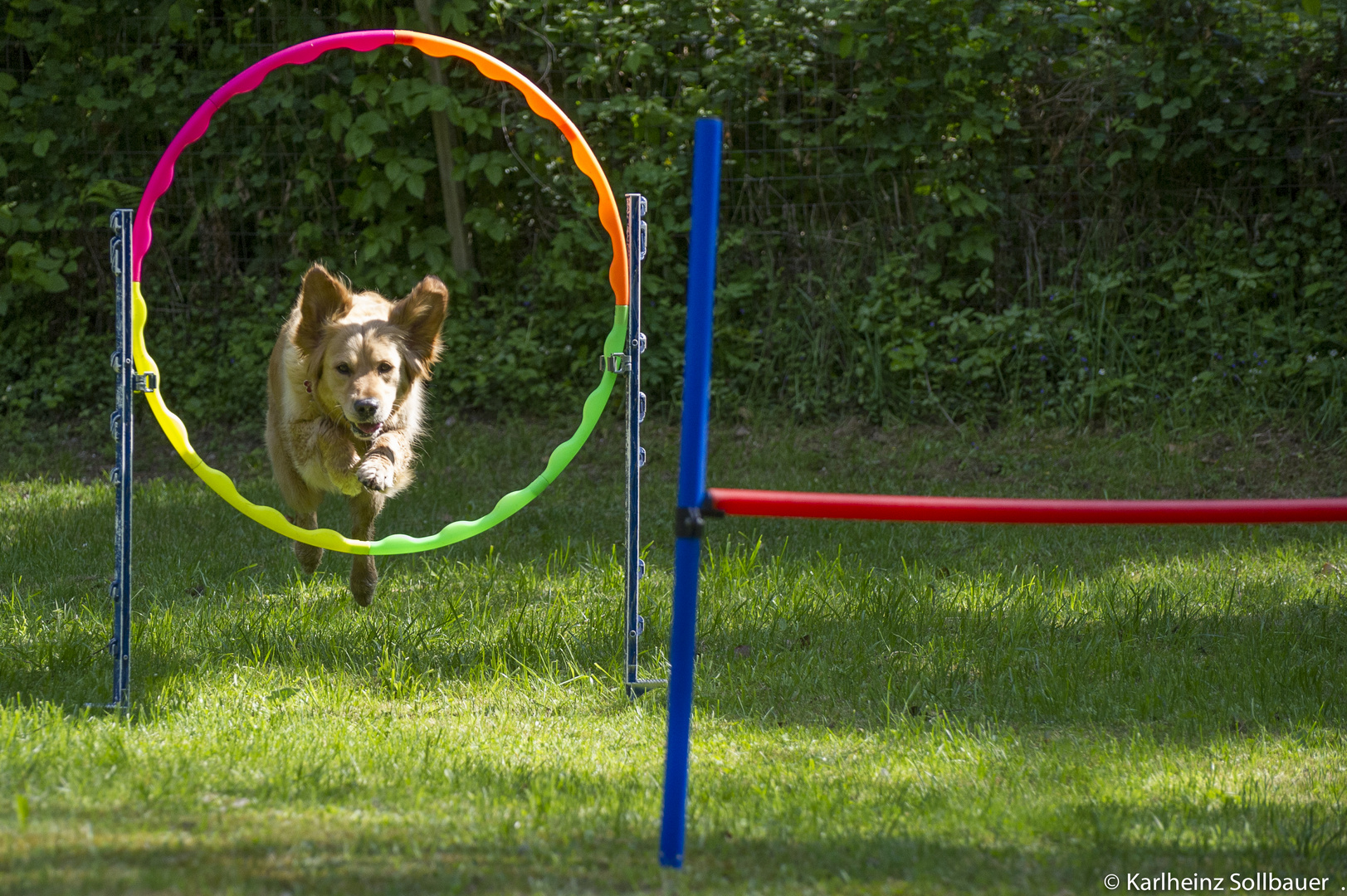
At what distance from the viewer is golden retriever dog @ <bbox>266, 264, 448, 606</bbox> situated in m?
4.26

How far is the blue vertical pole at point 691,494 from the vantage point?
2463 mm

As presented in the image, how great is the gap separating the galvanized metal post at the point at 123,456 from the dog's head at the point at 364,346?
0.84 meters

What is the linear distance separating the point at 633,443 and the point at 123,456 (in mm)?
1522

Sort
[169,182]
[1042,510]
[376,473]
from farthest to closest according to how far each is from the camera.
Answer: [376,473] < [169,182] < [1042,510]

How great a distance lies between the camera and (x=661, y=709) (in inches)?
146

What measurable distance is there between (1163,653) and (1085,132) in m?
4.90

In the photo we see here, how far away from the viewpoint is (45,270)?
344 inches

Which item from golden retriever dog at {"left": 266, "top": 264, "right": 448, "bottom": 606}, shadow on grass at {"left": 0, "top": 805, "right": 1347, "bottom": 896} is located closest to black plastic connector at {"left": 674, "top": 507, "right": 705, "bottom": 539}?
shadow on grass at {"left": 0, "top": 805, "right": 1347, "bottom": 896}

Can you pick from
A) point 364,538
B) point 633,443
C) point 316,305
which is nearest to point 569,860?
point 633,443

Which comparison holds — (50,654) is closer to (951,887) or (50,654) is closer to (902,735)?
(902,735)

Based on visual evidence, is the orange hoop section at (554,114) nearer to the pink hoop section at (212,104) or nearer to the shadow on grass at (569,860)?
the pink hoop section at (212,104)

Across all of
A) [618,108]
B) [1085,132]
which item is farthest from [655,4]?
[1085,132]

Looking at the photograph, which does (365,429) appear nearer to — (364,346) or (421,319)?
(364,346)

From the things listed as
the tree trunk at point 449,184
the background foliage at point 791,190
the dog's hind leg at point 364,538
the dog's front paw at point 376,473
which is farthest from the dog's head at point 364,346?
the tree trunk at point 449,184
